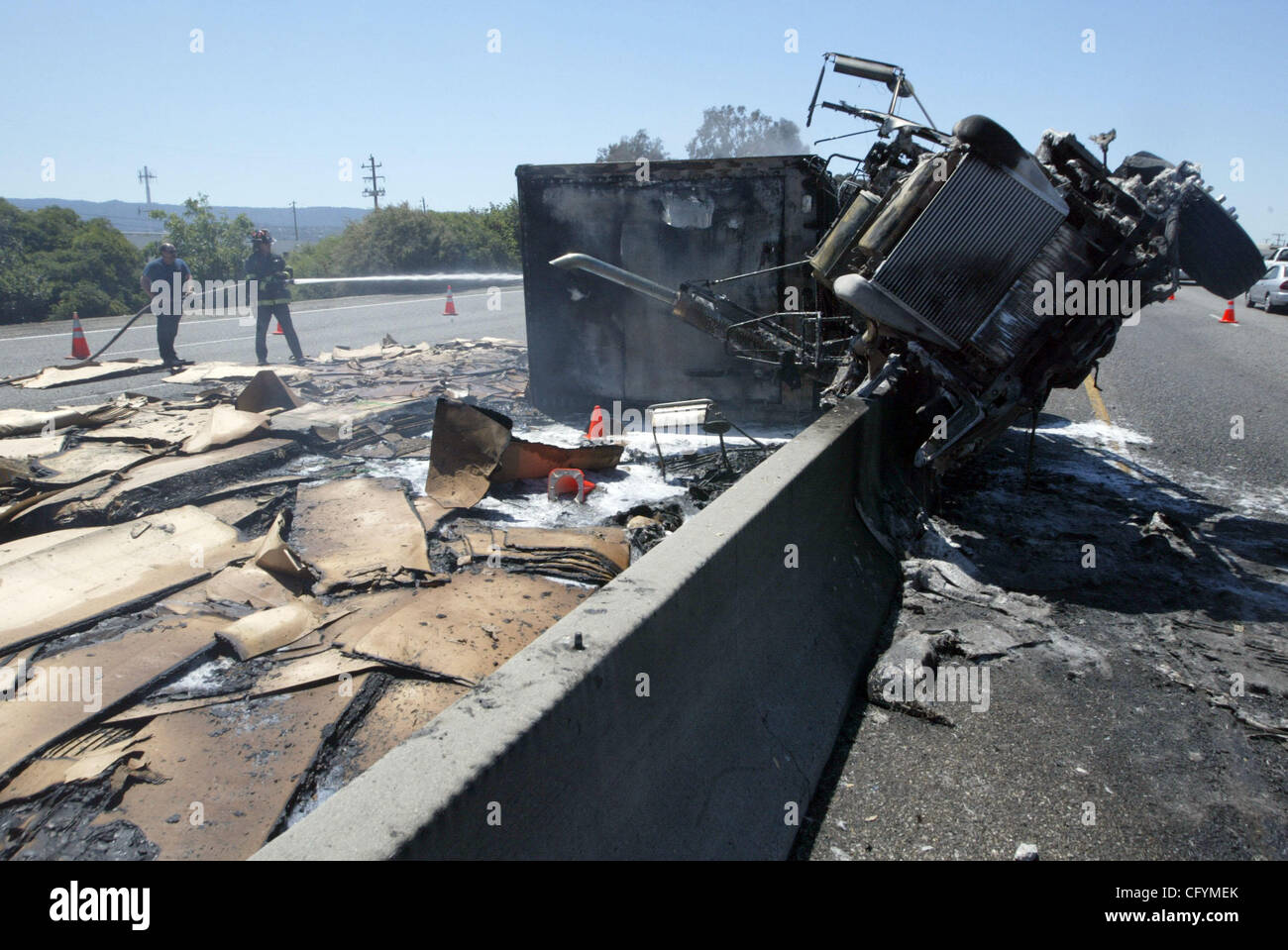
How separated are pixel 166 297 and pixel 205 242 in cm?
3118

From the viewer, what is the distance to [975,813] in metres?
2.93

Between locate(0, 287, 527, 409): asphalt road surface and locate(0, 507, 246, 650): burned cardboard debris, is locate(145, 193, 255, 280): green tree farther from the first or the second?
locate(0, 507, 246, 650): burned cardboard debris

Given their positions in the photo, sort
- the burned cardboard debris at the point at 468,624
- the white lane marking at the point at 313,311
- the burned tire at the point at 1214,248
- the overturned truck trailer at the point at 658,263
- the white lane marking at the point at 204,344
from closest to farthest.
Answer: the burned cardboard debris at the point at 468,624 → the burned tire at the point at 1214,248 → the overturned truck trailer at the point at 658,263 → the white lane marking at the point at 204,344 → the white lane marking at the point at 313,311

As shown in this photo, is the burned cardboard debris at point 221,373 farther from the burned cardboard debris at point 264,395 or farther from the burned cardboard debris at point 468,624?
the burned cardboard debris at point 468,624

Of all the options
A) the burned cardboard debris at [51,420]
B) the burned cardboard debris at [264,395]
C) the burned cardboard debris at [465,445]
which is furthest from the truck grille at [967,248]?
the burned cardboard debris at [51,420]

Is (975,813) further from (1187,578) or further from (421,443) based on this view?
(421,443)

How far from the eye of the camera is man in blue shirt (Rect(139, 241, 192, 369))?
12.3 meters

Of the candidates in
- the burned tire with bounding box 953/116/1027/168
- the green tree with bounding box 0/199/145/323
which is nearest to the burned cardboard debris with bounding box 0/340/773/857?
the burned tire with bounding box 953/116/1027/168

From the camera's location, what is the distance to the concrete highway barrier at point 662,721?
66.6 inches

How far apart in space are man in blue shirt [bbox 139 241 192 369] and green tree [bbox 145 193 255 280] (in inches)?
1065

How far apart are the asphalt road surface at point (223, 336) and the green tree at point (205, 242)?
1587 cm

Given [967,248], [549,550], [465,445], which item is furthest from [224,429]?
[967,248]

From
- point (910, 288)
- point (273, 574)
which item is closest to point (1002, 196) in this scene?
point (910, 288)

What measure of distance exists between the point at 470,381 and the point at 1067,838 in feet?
34.6
